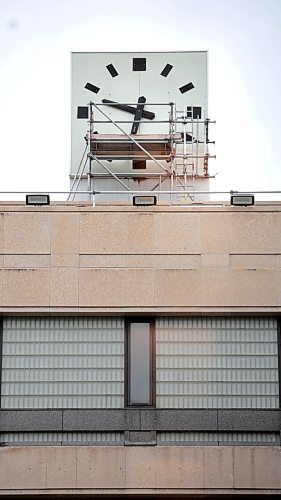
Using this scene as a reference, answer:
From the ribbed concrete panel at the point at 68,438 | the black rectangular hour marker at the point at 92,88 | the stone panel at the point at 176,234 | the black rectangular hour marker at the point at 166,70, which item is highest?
the black rectangular hour marker at the point at 166,70

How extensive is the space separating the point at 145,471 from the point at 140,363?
5.29 ft

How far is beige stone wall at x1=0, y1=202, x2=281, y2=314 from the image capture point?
12.6 meters

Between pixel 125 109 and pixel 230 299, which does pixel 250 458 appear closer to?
pixel 230 299

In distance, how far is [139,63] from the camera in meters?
17.1

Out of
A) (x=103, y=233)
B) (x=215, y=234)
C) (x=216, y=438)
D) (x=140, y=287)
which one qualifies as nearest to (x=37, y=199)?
(x=103, y=233)

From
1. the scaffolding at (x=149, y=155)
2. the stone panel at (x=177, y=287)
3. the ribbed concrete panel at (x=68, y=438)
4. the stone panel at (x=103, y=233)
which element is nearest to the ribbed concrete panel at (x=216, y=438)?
the ribbed concrete panel at (x=68, y=438)

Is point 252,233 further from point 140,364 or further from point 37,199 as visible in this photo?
point 37,199

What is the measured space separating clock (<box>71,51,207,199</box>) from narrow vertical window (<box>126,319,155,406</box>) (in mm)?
4856

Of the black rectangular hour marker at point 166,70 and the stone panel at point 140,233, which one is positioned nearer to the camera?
the stone panel at point 140,233

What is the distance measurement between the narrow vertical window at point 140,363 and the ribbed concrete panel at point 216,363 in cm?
12

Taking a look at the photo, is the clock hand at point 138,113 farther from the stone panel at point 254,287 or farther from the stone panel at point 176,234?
the stone panel at point 254,287

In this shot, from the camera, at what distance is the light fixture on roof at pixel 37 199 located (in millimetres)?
12734

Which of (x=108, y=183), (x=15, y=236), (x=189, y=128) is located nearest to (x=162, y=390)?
(x=15, y=236)

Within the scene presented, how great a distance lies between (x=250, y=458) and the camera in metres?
12.2
